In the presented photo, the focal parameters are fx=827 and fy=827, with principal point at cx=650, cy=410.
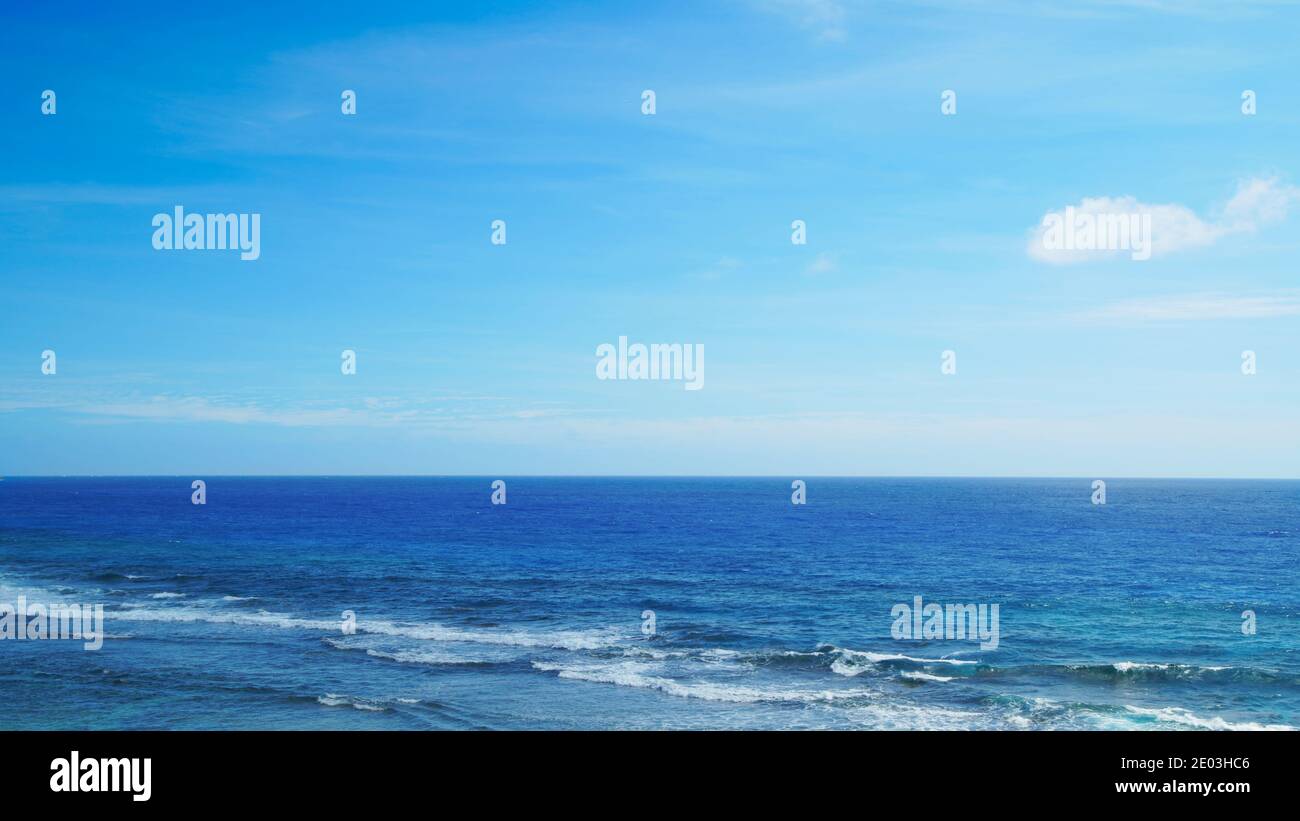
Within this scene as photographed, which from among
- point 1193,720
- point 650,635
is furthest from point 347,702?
point 1193,720

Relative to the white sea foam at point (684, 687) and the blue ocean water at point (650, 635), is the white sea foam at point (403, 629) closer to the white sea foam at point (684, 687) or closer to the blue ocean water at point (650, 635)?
the blue ocean water at point (650, 635)

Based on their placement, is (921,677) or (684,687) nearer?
(684,687)

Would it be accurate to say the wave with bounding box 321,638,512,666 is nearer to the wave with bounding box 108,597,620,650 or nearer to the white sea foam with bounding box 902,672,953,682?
the wave with bounding box 108,597,620,650

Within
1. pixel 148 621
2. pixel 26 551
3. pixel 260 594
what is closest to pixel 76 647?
pixel 148 621

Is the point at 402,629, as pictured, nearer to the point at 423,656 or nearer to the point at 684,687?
the point at 423,656

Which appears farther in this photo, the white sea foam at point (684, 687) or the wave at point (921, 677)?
the wave at point (921, 677)

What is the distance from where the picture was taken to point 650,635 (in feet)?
113

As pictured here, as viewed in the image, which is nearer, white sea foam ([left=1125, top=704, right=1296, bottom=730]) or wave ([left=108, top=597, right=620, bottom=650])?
white sea foam ([left=1125, top=704, right=1296, bottom=730])

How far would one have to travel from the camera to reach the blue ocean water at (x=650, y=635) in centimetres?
2464

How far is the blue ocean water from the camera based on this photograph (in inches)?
970

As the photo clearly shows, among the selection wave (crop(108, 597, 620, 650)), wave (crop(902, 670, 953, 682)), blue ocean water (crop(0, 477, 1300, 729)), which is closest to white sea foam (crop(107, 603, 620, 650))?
wave (crop(108, 597, 620, 650))

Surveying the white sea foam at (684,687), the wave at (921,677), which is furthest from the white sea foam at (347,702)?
the wave at (921,677)
